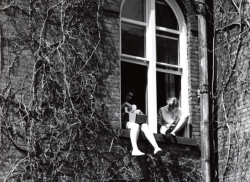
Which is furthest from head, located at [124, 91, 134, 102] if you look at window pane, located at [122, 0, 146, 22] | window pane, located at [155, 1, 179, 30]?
window pane, located at [155, 1, 179, 30]

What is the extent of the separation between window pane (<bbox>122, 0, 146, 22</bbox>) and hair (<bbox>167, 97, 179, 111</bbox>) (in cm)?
164

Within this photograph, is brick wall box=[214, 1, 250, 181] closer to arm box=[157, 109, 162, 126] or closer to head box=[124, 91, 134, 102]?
arm box=[157, 109, 162, 126]

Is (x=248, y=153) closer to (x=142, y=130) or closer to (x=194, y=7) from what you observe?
(x=142, y=130)

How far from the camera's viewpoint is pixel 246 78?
1245cm

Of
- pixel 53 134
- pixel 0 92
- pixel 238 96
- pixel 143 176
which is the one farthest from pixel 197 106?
pixel 0 92

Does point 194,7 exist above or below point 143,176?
above

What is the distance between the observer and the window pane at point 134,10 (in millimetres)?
12969

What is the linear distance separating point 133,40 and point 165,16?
0.97m

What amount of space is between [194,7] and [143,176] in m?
3.63

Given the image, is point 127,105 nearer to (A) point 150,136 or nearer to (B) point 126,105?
(B) point 126,105

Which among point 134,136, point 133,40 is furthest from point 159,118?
point 133,40

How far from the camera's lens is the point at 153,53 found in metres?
12.9

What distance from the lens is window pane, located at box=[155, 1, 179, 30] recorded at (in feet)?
43.6

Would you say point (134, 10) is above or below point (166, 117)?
above
